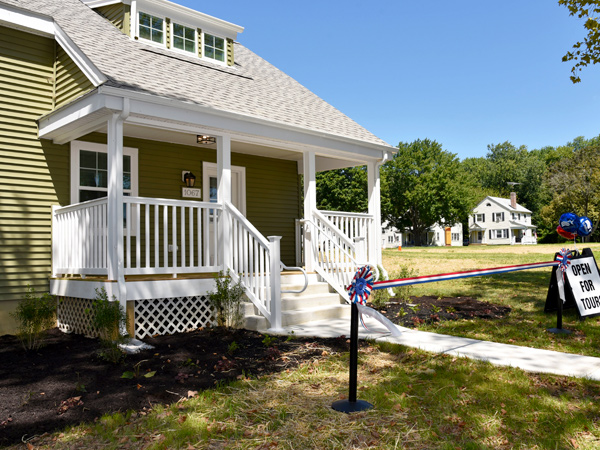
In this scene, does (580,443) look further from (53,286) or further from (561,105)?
(561,105)

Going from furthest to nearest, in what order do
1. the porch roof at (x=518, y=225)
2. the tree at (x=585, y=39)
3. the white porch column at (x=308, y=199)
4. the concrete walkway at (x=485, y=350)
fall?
1. the porch roof at (x=518, y=225)
2. the tree at (x=585, y=39)
3. the white porch column at (x=308, y=199)
4. the concrete walkway at (x=485, y=350)

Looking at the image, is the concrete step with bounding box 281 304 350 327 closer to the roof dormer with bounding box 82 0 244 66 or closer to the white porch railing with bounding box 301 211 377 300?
the white porch railing with bounding box 301 211 377 300

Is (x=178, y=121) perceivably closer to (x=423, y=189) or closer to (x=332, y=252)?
(x=332, y=252)

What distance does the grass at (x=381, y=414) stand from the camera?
303 cm

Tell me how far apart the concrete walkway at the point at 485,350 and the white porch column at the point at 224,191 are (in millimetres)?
1495

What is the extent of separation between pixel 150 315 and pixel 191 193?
3435mm

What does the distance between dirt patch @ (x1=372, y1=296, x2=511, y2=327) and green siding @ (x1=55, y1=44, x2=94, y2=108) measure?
5.68 metres

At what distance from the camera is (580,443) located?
2881 mm

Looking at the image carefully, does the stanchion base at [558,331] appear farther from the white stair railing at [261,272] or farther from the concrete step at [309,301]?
the white stair railing at [261,272]

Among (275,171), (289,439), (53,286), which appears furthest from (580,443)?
(275,171)

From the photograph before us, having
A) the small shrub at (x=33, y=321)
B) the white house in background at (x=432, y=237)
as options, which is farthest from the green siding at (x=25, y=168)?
the white house in background at (x=432, y=237)

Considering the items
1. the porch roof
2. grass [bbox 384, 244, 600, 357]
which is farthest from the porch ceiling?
the porch roof

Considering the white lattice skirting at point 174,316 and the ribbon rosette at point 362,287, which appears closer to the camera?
the ribbon rosette at point 362,287

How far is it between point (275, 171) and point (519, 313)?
232 inches
